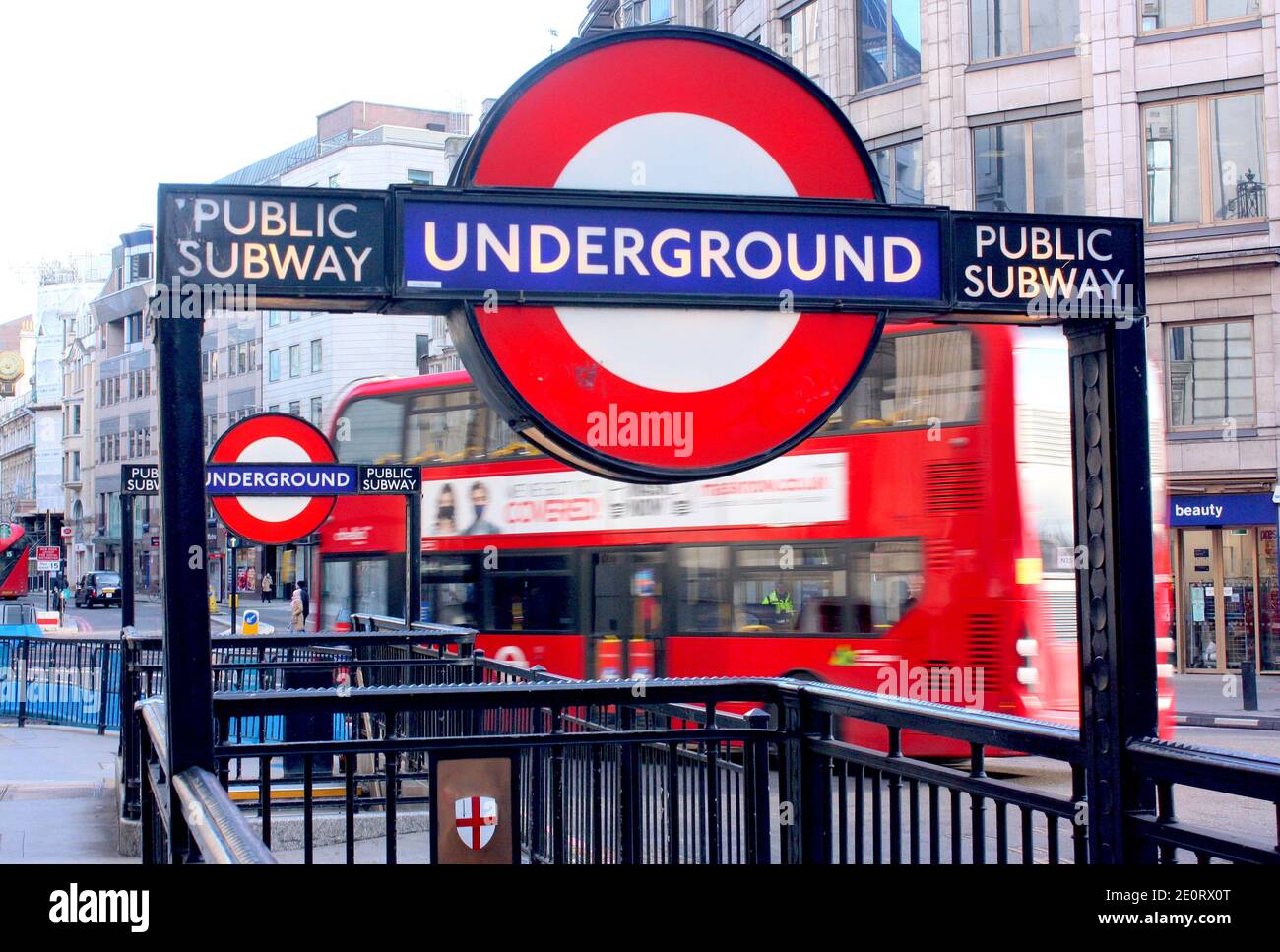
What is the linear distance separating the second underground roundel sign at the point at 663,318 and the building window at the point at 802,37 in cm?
2842

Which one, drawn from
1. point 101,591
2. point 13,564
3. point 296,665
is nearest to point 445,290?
point 296,665

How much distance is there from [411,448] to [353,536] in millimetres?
2050

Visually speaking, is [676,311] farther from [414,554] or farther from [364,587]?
[364,587]

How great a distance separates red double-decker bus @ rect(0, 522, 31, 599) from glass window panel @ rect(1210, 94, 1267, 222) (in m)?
56.9

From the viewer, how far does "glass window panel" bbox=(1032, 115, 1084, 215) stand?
27172mm

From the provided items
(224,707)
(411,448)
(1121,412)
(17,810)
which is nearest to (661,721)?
(224,707)

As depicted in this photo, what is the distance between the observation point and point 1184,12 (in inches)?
1043

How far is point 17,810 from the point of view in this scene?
33.3 feet

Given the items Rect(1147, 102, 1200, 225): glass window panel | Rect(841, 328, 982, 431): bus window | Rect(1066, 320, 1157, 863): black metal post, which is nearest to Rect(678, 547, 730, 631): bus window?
Rect(841, 328, 982, 431): bus window

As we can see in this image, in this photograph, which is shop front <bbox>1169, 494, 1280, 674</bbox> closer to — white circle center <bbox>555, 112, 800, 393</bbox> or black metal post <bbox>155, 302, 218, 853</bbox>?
white circle center <bbox>555, 112, 800, 393</bbox>

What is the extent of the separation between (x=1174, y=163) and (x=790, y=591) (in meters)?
16.5

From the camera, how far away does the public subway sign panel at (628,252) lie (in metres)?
2.55

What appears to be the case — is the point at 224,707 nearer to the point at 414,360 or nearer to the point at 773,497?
the point at 773,497

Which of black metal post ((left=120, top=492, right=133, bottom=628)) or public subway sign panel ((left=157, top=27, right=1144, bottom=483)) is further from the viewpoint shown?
black metal post ((left=120, top=492, right=133, bottom=628))
